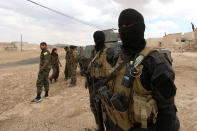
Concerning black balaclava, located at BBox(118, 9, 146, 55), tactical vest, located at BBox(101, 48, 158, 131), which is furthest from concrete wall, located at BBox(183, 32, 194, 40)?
tactical vest, located at BBox(101, 48, 158, 131)

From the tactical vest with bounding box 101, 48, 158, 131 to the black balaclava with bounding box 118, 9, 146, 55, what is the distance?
0.33 feet

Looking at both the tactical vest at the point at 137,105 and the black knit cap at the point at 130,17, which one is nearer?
the tactical vest at the point at 137,105

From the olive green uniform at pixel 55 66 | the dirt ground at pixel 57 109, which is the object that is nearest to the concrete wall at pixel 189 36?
the dirt ground at pixel 57 109

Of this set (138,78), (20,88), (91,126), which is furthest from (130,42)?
(20,88)

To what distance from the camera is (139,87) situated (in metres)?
1.19

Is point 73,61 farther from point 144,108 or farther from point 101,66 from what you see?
point 144,108

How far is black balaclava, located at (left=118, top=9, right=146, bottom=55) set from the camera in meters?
1.34

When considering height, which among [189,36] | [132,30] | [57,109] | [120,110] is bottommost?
[57,109]

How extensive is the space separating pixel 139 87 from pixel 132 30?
448 mm

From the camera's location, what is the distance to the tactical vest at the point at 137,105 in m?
1.16

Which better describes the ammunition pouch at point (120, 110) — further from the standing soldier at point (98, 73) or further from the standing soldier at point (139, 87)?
the standing soldier at point (98, 73)

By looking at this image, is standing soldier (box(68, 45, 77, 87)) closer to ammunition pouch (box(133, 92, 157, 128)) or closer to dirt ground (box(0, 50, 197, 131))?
dirt ground (box(0, 50, 197, 131))

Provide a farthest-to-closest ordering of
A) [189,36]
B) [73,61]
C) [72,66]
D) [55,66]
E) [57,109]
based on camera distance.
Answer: [189,36] < [55,66] < [73,61] < [72,66] < [57,109]

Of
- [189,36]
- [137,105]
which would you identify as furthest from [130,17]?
[189,36]
